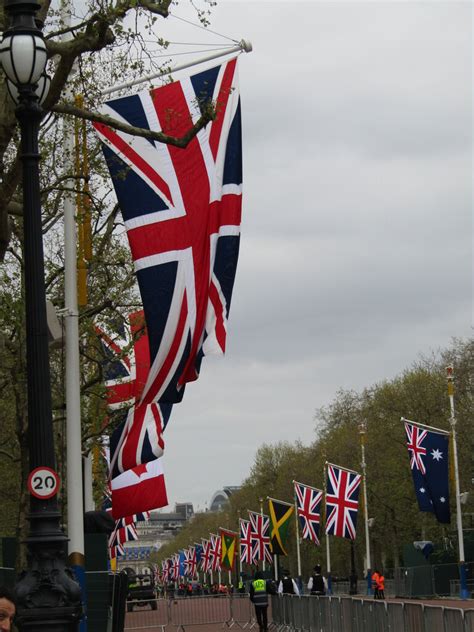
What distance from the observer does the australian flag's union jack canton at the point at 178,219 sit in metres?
14.5

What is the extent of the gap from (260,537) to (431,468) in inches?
1135

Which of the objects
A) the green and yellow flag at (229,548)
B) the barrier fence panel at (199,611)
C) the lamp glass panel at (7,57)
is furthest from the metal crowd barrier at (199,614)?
the lamp glass panel at (7,57)

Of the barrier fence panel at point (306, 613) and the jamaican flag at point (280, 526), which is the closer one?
the barrier fence panel at point (306, 613)

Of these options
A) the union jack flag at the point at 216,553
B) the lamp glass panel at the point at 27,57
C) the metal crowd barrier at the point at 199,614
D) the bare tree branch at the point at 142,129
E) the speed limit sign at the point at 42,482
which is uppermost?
the bare tree branch at the point at 142,129

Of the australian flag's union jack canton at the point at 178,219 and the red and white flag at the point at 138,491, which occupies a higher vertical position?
the australian flag's union jack canton at the point at 178,219

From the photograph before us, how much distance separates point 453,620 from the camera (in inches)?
579

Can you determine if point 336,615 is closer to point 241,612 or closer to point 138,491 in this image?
point 138,491

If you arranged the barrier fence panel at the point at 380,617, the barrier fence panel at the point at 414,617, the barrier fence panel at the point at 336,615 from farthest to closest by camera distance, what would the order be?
the barrier fence panel at the point at 336,615 → the barrier fence panel at the point at 380,617 → the barrier fence panel at the point at 414,617

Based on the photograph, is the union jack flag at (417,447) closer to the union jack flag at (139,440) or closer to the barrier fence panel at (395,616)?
the union jack flag at (139,440)

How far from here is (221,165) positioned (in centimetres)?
1520

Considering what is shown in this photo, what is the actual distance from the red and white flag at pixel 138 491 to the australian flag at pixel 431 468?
16702mm

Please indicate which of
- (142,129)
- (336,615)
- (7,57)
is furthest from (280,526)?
(7,57)

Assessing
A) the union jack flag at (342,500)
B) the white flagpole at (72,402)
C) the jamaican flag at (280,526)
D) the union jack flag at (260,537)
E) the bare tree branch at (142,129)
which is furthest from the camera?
the union jack flag at (260,537)

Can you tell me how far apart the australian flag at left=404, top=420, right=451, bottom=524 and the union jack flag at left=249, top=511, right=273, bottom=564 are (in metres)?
26.8
